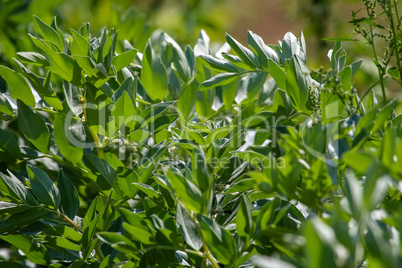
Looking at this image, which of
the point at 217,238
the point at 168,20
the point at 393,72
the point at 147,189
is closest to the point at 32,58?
the point at 147,189

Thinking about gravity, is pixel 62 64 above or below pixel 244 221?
above

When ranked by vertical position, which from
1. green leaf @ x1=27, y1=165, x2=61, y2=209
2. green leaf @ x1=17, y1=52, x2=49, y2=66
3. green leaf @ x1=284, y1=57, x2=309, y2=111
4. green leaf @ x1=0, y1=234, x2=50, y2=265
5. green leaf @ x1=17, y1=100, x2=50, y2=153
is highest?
green leaf @ x1=17, y1=52, x2=49, y2=66

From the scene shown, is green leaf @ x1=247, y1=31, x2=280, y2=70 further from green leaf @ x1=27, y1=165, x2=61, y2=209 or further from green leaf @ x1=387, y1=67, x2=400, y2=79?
green leaf @ x1=27, y1=165, x2=61, y2=209

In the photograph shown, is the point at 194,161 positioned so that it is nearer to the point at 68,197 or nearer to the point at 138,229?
the point at 138,229

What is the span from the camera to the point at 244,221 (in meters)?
0.47

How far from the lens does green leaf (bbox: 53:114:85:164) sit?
2.15 ft

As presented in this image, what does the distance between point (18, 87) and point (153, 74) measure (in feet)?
0.66

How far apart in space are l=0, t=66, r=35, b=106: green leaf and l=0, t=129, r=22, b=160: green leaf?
56mm

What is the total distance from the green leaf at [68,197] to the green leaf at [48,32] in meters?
0.20

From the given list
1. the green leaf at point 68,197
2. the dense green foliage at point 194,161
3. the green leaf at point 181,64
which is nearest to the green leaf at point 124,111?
the dense green foliage at point 194,161

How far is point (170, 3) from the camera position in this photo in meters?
4.02

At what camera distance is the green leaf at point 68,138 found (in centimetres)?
65

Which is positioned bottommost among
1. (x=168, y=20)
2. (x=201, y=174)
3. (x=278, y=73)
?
(x=201, y=174)

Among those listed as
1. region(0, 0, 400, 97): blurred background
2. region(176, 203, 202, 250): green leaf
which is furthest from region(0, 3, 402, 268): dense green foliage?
region(0, 0, 400, 97): blurred background
